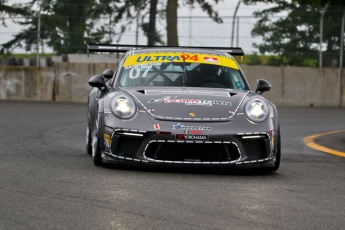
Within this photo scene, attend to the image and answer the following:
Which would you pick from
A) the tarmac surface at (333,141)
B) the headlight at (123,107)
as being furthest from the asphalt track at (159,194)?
the tarmac surface at (333,141)

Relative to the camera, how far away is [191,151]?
832 centimetres

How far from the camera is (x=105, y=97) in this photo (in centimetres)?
895

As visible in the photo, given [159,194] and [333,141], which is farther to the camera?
[333,141]

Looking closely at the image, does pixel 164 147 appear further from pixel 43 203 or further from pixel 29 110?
pixel 29 110

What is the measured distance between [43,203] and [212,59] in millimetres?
4187

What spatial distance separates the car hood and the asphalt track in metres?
0.51

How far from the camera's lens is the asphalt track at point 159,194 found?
225 inches

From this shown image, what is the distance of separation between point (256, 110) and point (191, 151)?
0.73 meters

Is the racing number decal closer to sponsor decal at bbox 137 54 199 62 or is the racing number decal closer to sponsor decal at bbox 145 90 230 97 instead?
sponsor decal at bbox 137 54 199 62

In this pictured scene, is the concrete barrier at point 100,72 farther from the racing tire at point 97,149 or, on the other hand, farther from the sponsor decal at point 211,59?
the racing tire at point 97,149

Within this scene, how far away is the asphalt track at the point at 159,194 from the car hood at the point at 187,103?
0.51 meters

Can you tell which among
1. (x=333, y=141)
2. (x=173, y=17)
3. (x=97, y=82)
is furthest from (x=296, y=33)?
(x=97, y=82)

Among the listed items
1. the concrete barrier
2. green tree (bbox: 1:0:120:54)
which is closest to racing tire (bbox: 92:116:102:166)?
green tree (bbox: 1:0:120:54)

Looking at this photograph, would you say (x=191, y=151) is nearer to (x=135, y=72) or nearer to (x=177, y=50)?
(x=135, y=72)
